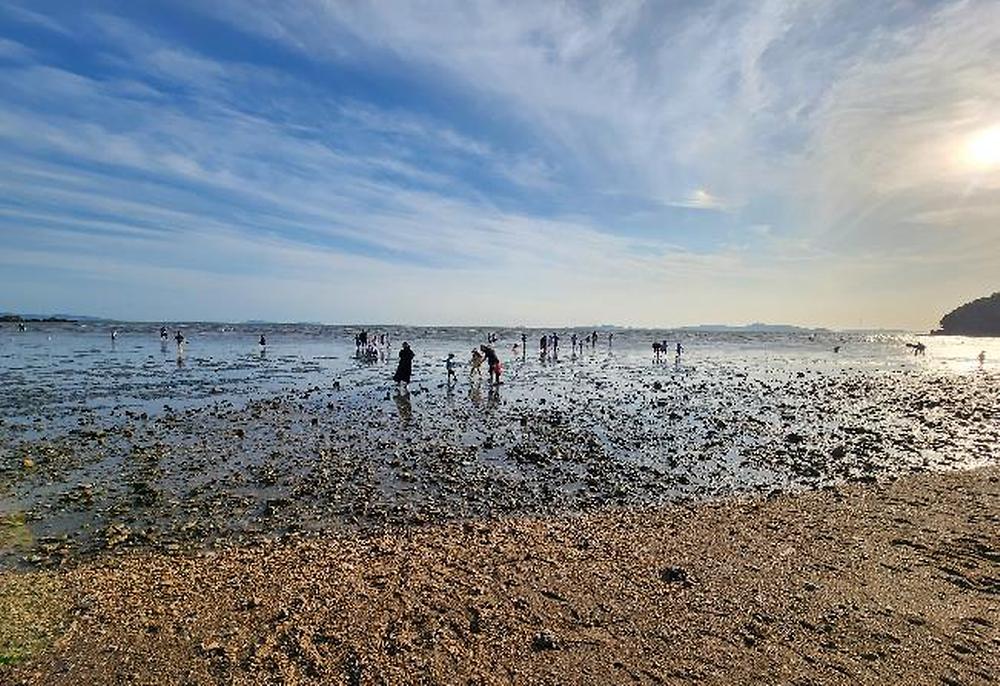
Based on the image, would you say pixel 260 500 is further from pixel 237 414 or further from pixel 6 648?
pixel 237 414

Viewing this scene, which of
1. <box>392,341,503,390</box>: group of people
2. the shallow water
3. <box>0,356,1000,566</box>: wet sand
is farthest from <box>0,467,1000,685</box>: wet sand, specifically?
<box>392,341,503,390</box>: group of people

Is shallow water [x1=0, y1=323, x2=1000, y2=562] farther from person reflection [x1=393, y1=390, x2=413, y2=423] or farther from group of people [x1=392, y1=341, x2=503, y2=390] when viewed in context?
group of people [x1=392, y1=341, x2=503, y2=390]

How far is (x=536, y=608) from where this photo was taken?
24.7 ft

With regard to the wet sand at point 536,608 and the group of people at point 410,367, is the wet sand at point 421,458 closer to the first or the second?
the group of people at point 410,367

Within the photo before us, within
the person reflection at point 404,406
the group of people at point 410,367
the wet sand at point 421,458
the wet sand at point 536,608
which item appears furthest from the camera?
the group of people at point 410,367

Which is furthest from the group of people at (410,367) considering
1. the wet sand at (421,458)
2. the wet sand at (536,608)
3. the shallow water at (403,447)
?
the wet sand at (536,608)

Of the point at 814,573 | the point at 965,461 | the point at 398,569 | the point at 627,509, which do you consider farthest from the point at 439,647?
the point at 965,461

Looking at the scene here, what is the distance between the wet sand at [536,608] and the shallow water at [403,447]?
209 cm

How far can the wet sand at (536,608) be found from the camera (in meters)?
6.18

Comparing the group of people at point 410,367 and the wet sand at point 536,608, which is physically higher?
the group of people at point 410,367

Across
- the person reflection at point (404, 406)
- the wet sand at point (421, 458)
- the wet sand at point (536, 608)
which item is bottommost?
the wet sand at point (421, 458)

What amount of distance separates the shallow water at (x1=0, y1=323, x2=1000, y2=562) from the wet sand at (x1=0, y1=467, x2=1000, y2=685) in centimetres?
209

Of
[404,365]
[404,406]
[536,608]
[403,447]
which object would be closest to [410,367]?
[404,365]

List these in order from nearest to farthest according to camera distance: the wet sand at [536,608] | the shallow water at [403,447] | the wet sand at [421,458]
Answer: the wet sand at [536,608], the wet sand at [421,458], the shallow water at [403,447]
